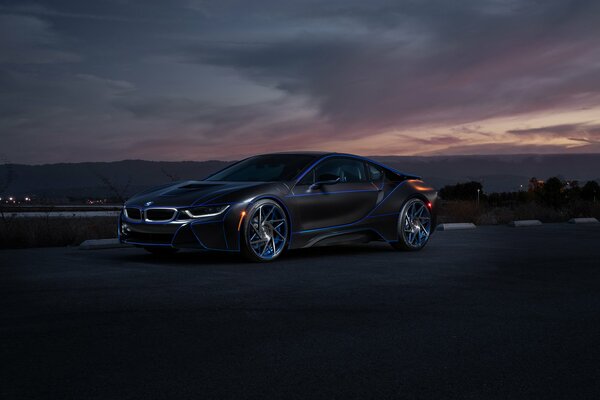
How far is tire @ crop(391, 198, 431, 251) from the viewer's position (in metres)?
11.4

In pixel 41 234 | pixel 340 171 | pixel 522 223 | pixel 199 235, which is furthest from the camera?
pixel 522 223

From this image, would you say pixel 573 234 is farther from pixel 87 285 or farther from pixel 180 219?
pixel 87 285

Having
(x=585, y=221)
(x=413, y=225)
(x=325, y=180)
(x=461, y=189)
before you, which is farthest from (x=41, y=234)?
(x=461, y=189)

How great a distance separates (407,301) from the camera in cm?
676

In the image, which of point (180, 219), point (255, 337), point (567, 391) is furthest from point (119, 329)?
point (180, 219)

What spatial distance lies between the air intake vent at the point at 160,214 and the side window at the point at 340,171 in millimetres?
1983

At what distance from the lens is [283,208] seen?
974cm

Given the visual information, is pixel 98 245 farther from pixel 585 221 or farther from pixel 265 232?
pixel 585 221

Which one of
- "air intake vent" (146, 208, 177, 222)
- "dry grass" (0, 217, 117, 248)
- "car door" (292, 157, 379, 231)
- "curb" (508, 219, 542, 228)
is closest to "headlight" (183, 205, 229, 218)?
"air intake vent" (146, 208, 177, 222)

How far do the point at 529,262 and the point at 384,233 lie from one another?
2.21 metres

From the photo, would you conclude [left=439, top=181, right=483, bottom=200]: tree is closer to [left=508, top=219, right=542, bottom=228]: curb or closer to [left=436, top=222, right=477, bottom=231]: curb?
[left=508, top=219, right=542, bottom=228]: curb

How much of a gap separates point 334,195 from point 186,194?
220 cm

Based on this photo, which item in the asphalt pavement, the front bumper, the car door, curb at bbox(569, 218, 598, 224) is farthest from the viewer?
curb at bbox(569, 218, 598, 224)

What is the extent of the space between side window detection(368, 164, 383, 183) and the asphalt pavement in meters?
1.96
